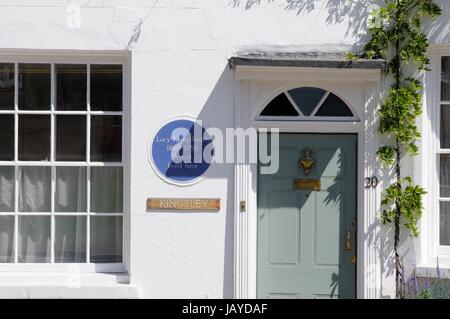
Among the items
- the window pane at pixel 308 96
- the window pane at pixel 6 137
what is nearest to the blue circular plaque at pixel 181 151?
the window pane at pixel 308 96

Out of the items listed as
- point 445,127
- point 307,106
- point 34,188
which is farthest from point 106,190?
point 445,127

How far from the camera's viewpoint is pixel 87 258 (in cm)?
948

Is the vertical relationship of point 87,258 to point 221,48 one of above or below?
below

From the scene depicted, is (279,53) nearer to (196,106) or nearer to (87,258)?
(196,106)

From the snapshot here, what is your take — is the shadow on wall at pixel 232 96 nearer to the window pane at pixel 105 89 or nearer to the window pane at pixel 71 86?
the window pane at pixel 105 89

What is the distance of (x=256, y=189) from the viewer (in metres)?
9.42

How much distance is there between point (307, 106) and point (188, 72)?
129 cm

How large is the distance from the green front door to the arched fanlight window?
0.72 ft

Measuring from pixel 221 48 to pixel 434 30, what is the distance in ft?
7.18

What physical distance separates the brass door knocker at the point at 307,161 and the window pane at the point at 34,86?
2.72 m

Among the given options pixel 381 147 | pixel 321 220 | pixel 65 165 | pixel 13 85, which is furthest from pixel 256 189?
pixel 13 85

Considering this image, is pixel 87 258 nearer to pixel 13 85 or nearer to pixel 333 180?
pixel 13 85

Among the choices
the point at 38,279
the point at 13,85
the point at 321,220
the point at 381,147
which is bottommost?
the point at 38,279

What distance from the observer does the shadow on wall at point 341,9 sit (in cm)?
934
